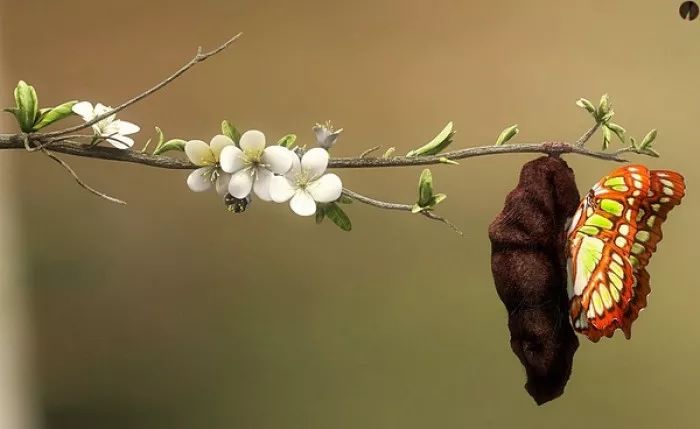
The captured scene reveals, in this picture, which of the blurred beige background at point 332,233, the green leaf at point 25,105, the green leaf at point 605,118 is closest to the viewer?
the green leaf at point 25,105

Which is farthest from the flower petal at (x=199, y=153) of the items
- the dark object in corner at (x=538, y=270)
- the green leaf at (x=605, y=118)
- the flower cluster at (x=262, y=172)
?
the green leaf at (x=605, y=118)

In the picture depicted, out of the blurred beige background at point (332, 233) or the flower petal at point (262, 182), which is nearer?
the flower petal at point (262, 182)

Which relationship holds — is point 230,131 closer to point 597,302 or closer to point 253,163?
point 253,163

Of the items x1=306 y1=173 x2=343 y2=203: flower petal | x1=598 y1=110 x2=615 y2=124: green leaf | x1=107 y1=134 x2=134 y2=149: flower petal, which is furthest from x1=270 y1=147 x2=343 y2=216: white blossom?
x1=598 y1=110 x2=615 y2=124: green leaf

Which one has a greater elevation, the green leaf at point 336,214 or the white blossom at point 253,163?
the white blossom at point 253,163

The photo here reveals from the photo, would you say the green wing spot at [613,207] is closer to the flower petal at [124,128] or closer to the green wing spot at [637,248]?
the green wing spot at [637,248]

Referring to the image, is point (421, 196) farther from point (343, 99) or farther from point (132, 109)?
point (132, 109)

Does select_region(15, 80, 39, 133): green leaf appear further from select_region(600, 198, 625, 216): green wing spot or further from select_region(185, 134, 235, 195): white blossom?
select_region(600, 198, 625, 216): green wing spot

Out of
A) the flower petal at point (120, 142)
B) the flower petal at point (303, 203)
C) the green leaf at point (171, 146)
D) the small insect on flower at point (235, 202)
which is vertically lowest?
the flower petal at point (303, 203)
